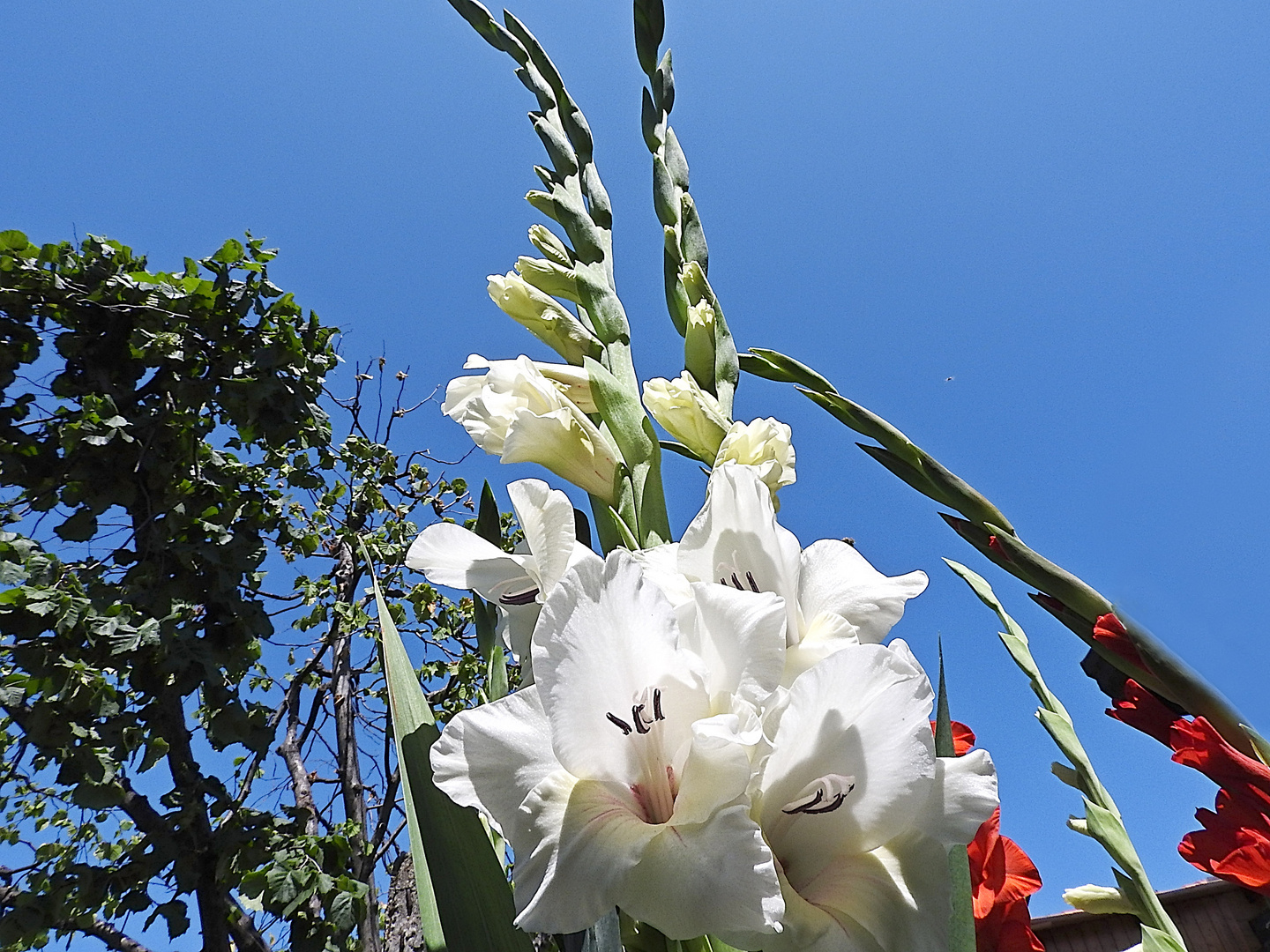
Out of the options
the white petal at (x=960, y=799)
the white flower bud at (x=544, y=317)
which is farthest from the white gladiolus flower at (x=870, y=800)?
the white flower bud at (x=544, y=317)

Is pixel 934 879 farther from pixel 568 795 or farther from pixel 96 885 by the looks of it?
pixel 96 885

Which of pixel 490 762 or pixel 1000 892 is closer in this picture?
pixel 490 762

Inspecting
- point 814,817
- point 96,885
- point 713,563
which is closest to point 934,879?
point 814,817

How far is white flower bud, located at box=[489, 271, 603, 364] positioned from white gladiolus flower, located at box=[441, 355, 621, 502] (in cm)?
5

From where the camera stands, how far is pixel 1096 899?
15.1 inches

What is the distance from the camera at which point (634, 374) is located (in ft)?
1.81

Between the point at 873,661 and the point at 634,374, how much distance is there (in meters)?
0.28

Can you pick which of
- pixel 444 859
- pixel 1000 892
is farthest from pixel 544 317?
pixel 1000 892

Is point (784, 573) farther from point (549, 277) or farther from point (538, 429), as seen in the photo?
point (549, 277)

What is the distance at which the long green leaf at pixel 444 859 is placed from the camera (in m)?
0.37

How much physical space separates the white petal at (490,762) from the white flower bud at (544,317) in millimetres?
291

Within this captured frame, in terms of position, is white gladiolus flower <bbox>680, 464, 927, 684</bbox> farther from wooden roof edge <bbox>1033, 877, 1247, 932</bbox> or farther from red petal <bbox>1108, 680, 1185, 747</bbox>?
wooden roof edge <bbox>1033, 877, 1247, 932</bbox>

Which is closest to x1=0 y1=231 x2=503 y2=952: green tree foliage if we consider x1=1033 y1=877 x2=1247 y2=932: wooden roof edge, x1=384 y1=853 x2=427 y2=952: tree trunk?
x1=384 y1=853 x2=427 y2=952: tree trunk

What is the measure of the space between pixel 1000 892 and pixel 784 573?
23 centimetres
